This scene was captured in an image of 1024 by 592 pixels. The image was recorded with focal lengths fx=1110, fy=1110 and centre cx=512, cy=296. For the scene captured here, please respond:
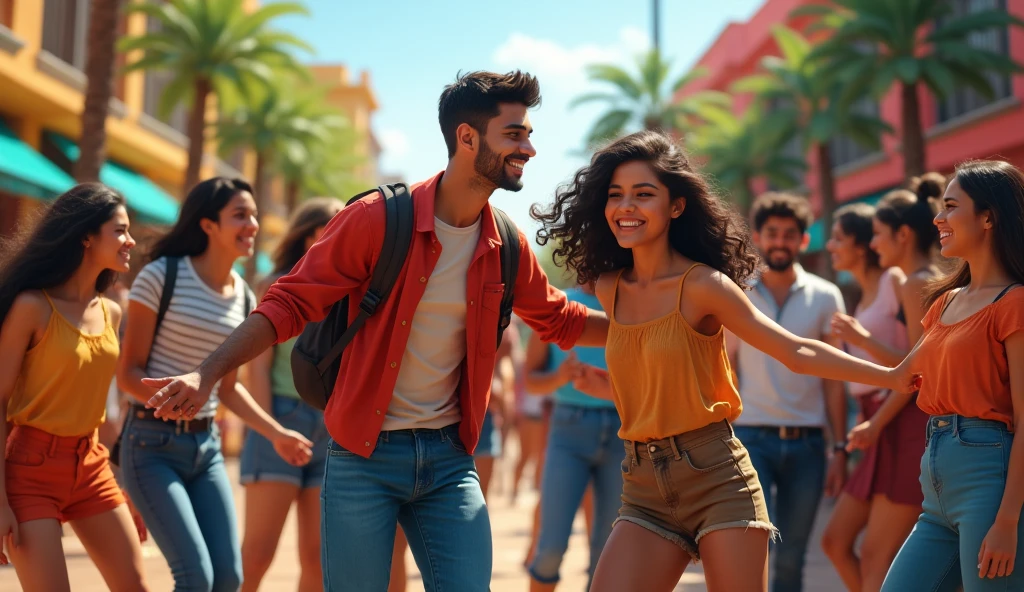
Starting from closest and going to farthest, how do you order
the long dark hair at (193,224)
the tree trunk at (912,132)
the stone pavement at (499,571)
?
1. the long dark hair at (193,224)
2. the stone pavement at (499,571)
3. the tree trunk at (912,132)

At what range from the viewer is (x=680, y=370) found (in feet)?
12.2

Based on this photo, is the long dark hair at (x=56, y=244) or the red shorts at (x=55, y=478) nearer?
the red shorts at (x=55, y=478)

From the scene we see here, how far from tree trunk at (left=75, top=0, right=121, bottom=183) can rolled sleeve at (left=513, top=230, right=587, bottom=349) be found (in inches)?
527

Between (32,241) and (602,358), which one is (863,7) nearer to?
(602,358)

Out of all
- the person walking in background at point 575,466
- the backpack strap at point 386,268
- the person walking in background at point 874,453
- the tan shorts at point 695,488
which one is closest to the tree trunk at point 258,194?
the person walking in background at point 575,466

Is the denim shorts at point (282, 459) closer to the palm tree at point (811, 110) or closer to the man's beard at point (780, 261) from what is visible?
the man's beard at point (780, 261)

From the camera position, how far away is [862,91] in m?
21.6

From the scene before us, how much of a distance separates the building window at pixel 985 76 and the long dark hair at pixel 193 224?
19.7 meters

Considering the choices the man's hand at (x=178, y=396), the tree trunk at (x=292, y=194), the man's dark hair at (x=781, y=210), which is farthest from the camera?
the tree trunk at (x=292, y=194)

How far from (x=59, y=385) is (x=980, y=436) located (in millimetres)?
3366

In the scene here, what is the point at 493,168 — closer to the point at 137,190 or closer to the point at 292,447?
the point at 292,447

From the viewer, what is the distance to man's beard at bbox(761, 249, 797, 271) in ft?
19.2

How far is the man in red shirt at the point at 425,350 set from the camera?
3.50 meters

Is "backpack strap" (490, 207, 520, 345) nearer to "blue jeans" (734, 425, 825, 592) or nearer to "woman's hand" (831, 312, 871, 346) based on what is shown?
"woman's hand" (831, 312, 871, 346)
